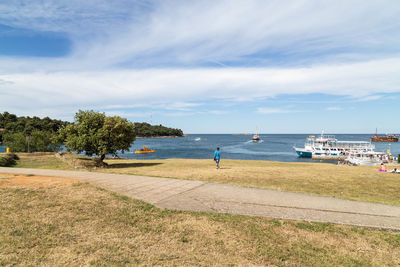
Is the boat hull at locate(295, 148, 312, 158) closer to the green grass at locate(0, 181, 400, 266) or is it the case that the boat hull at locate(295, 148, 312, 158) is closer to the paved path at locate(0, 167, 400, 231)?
the paved path at locate(0, 167, 400, 231)

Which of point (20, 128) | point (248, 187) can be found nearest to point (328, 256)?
point (248, 187)

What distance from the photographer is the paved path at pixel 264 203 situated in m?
7.30

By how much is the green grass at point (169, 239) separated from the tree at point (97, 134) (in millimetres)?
16979

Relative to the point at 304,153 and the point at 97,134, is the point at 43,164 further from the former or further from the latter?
the point at 304,153

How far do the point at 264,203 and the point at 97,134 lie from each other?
66.9ft

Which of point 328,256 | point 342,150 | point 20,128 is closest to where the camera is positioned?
point 328,256

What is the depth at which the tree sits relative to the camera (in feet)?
79.3

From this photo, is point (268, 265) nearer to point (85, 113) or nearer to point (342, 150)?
point (85, 113)

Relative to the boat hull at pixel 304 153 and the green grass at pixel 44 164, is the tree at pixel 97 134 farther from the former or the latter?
the boat hull at pixel 304 153

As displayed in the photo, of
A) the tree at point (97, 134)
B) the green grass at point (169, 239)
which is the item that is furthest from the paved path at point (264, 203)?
the tree at point (97, 134)

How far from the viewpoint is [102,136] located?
961 inches

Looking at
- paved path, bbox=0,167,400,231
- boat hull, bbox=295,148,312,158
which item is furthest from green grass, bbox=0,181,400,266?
boat hull, bbox=295,148,312,158

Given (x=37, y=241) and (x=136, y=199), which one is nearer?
(x=37, y=241)

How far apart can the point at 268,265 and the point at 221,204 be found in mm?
3944
